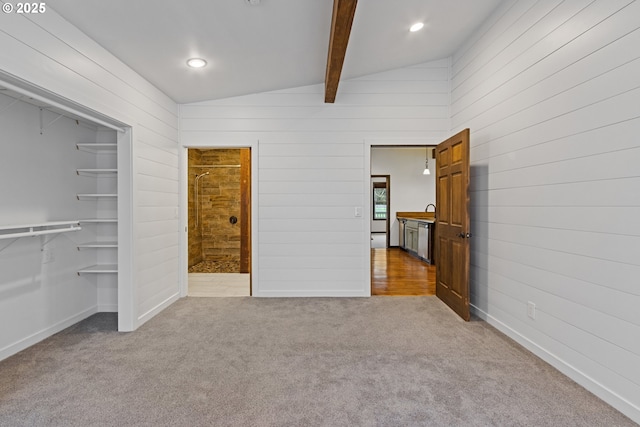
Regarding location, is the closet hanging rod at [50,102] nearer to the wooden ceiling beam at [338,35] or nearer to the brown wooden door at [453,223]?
the wooden ceiling beam at [338,35]

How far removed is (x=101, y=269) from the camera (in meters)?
3.31

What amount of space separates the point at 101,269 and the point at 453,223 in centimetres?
379

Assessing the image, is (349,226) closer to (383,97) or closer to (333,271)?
(333,271)

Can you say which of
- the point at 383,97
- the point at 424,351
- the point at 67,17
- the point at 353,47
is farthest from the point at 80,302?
the point at 383,97

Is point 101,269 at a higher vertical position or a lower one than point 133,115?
lower

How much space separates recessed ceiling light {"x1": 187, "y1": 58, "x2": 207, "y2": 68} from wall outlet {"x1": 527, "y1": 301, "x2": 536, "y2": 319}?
364 centimetres

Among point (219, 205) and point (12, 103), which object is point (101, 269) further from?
point (219, 205)

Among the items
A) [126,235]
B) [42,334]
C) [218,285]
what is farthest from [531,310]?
[42,334]

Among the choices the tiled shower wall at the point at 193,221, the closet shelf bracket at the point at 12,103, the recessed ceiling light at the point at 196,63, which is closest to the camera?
the closet shelf bracket at the point at 12,103

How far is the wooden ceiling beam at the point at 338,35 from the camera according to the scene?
2.09m

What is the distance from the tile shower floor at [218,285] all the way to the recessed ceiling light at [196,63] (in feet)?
9.10

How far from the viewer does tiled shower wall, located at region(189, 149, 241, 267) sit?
22.0 ft

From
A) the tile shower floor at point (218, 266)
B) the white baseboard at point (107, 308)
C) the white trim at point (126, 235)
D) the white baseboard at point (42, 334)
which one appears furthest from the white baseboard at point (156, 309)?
the tile shower floor at point (218, 266)

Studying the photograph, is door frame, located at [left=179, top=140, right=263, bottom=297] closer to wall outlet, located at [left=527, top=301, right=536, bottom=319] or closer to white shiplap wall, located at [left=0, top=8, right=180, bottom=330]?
white shiplap wall, located at [left=0, top=8, right=180, bottom=330]
